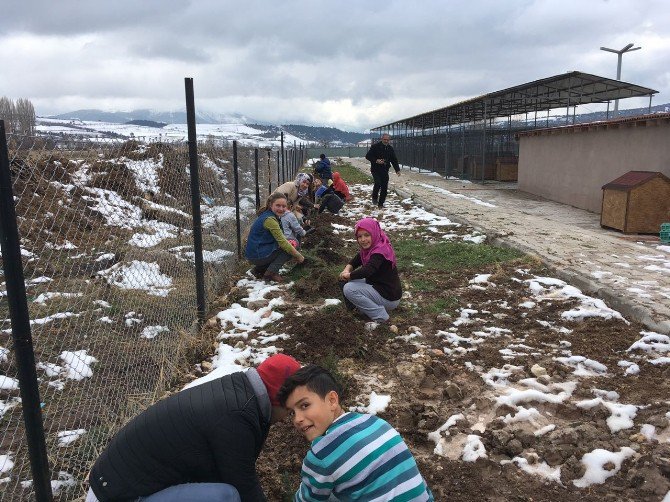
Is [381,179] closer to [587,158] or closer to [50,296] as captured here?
[587,158]

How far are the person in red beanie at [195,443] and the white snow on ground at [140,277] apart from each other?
377 centimetres

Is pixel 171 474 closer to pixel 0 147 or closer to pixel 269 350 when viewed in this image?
pixel 0 147

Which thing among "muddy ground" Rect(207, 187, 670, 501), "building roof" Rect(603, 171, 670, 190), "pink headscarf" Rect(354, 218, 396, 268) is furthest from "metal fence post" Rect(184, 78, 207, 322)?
"building roof" Rect(603, 171, 670, 190)

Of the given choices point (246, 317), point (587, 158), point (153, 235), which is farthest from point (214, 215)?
point (587, 158)

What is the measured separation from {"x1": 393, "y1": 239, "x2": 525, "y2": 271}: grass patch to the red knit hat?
17.8 ft

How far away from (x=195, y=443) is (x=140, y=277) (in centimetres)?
494

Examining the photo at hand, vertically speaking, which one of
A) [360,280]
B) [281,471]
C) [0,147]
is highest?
[0,147]

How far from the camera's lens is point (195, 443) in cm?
211

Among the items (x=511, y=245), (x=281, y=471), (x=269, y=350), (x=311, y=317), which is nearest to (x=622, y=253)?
(x=511, y=245)

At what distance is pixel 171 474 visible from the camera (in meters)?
2.13

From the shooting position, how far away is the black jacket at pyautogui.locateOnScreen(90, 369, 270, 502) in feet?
6.88

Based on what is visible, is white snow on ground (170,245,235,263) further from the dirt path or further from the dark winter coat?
the dark winter coat

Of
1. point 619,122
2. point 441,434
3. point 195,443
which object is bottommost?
point 441,434

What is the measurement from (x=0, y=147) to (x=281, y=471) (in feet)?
7.16
